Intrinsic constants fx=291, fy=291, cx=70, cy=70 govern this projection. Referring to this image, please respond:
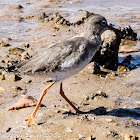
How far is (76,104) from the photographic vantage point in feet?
24.5

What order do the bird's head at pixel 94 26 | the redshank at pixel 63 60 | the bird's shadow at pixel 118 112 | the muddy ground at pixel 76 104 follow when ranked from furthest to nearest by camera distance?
the bird's head at pixel 94 26 < the bird's shadow at pixel 118 112 < the redshank at pixel 63 60 < the muddy ground at pixel 76 104

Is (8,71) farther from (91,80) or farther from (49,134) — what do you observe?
(49,134)

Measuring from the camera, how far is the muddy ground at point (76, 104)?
5.86m

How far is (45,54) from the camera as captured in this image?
663 centimetres

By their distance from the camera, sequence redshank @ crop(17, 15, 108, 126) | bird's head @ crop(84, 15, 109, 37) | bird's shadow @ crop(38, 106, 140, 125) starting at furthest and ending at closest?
bird's head @ crop(84, 15, 109, 37) → bird's shadow @ crop(38, 106, 140, 125) → redshank @ crop(17, 15, 108, 126)

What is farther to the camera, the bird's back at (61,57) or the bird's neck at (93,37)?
the bird's neck at (93,37)

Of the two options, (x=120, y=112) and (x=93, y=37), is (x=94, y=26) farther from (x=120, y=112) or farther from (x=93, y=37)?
(x=120, y=112)

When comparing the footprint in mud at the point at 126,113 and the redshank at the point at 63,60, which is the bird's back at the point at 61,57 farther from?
the footprint in mud at the point at 126,113

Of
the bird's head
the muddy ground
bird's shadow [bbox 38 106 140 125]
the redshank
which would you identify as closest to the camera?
the muddy ground

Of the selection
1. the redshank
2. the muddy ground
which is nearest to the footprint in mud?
the muddy ground

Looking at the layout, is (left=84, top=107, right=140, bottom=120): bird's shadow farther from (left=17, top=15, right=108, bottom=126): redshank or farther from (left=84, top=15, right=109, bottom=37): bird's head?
(left=84, top=15, right=109, bottom=37): bird's head

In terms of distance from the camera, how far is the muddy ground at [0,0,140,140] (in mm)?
5859

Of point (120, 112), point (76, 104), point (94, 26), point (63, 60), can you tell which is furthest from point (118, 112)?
point (94, 26)

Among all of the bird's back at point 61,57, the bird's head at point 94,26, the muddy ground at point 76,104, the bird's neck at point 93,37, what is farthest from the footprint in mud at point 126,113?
the bird's head at point 94,26
